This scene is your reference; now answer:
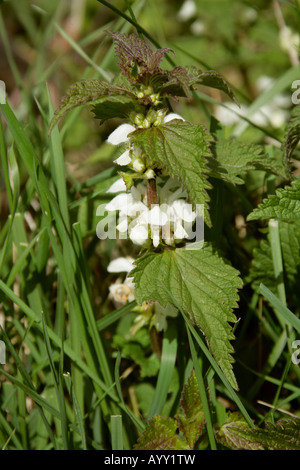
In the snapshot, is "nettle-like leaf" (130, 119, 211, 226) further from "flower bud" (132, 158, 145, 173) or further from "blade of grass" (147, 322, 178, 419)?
"blade of grass" (147, 322, 178, 419)

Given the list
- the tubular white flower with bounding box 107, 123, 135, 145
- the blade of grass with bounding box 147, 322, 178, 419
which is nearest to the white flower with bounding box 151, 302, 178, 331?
the blade of grass with bounding box 147, 322, 178, 419

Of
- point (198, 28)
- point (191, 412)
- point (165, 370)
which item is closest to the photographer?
point (191, 412)

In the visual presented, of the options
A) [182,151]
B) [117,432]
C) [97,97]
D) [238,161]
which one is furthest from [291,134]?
[117,432]

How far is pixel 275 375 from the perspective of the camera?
1.20 metres

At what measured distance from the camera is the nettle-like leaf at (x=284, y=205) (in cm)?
89

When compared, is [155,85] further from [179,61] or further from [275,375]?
[179,61]

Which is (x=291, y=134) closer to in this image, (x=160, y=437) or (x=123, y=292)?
(x=123, y=292)

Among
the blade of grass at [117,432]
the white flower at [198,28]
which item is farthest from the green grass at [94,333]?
the white flower at [198,28]

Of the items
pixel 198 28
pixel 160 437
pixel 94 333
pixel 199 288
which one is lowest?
pixel 160 437

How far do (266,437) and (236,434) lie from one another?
0.06 meters

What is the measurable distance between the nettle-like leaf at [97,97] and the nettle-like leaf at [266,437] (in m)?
0.59

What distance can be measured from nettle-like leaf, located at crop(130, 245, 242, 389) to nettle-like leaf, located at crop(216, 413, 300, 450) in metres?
0.12

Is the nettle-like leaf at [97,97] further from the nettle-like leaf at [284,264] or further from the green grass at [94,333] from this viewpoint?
the nettle-like leaf at [284,264]

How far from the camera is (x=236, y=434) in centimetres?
90
